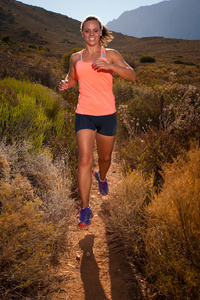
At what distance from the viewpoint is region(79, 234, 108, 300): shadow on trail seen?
1913 millimetres

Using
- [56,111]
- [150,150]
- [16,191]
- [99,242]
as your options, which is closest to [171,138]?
[150,150]

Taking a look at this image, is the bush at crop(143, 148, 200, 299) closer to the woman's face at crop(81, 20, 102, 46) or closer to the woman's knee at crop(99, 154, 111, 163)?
the woman's knee at crop(99, 154, 111, 163)

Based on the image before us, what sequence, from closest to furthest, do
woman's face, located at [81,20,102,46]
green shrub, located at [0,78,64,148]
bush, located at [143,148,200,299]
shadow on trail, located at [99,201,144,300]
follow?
1. bush, located at [143,148,200,299]
2. shadow on trail, located at [99,201,144,300]
3. woman's face, located at [81,20,102,46]
4. green shrub, located at [0,78,64,148]

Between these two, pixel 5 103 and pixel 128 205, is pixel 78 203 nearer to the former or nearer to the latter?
pixel 128 205

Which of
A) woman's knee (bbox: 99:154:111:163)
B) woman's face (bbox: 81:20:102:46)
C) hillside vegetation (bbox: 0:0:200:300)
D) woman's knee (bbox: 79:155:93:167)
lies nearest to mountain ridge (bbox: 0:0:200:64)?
hillside vegetation (bbox: 0:0:200:300)

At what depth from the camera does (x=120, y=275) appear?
210 centimetres

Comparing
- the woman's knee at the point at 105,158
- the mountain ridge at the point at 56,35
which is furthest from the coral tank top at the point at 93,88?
the mountain ridge at the point at 56,35

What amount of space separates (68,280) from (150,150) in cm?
231

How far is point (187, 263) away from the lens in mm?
1478

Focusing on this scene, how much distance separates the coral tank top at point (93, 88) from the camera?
2685mm

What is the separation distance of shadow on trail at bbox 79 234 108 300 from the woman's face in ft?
8.12

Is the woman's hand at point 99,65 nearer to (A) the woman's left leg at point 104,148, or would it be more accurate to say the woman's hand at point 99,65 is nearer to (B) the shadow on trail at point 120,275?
(A) the woman's left leg at point 104,148

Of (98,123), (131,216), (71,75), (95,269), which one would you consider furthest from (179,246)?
(71,75)

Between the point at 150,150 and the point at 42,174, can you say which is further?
the point at 150,150
